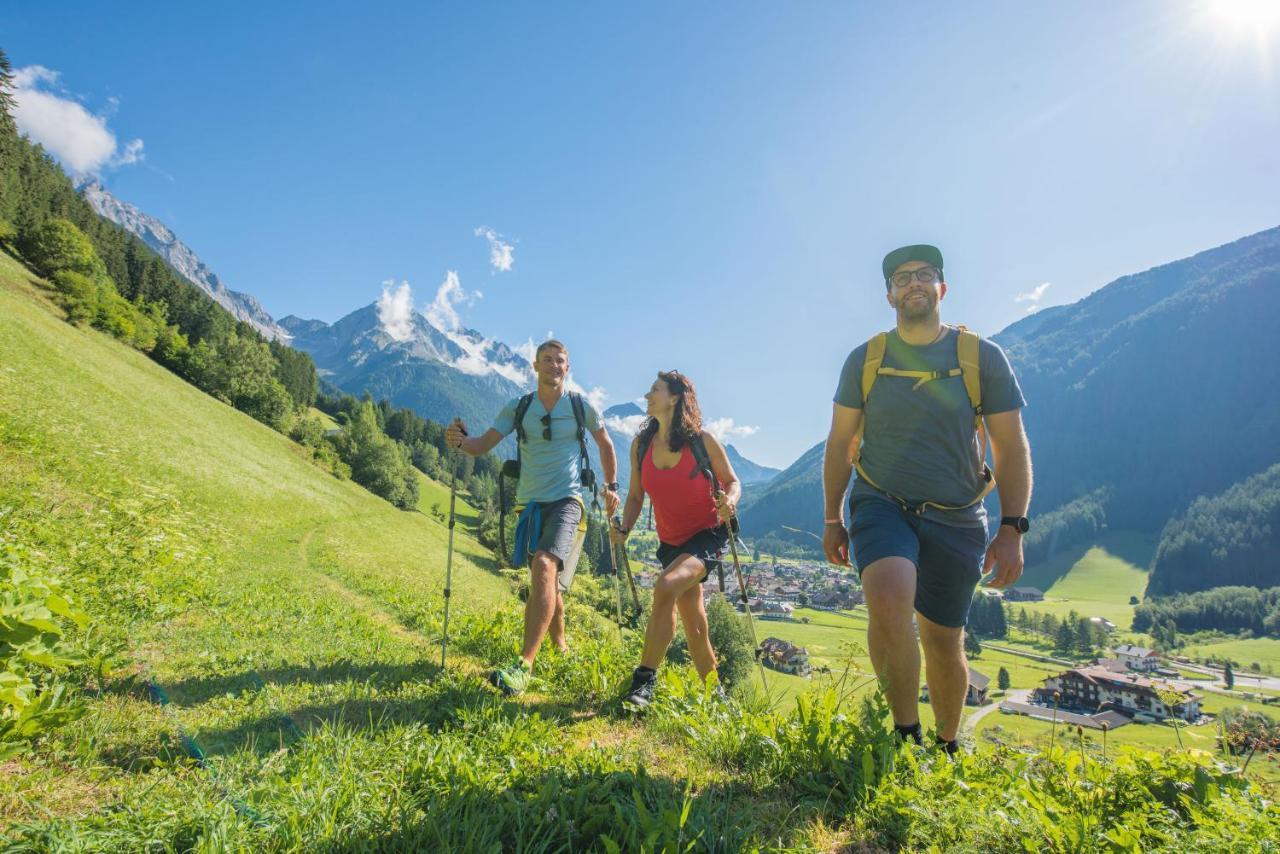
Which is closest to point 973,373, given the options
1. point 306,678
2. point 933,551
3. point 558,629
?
point 933,551

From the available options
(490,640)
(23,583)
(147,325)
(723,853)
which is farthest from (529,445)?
(147,325)

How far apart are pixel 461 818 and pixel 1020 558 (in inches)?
159

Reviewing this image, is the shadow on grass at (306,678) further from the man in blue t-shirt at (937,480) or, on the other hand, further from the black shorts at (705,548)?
the man in blue t-shirt at (937,480)

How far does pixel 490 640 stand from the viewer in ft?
21.9

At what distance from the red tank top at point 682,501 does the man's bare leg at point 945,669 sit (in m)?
2.12

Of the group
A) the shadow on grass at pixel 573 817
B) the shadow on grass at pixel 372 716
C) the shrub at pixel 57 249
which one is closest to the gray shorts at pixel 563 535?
the shadow on grass at pixel 372 716

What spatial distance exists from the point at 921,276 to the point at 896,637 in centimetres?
285

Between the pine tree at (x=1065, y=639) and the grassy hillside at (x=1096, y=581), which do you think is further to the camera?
the grassy hillside at (x=1096, y=581)

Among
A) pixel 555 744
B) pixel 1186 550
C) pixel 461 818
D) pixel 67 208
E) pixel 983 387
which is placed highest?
pixel 67 208

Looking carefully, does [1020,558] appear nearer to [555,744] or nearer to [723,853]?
[723,853]

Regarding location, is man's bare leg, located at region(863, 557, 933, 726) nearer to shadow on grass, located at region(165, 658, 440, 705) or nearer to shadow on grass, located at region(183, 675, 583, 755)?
shadow on grass, located at region(183, 675, 583, 755)

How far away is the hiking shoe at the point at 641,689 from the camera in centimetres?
472

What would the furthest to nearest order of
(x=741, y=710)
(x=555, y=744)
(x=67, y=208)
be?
1. (x=67, y=208)
2. (x=741, y=710)
3. (x=555, y=744)

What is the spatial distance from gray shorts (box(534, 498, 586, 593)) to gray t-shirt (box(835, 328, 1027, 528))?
2933mm
